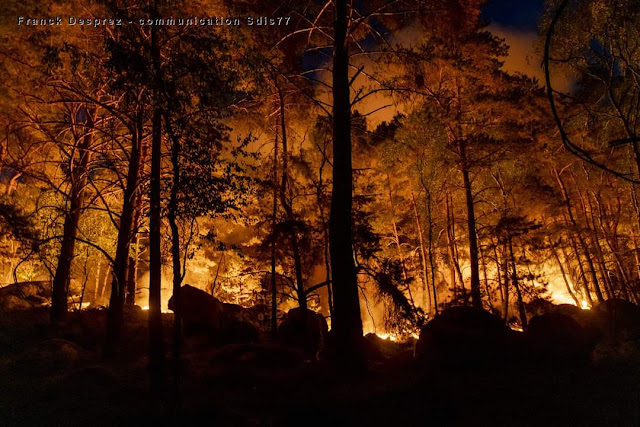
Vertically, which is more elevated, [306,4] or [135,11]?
[306,4]

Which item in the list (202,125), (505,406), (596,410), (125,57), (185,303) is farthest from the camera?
(185,303)

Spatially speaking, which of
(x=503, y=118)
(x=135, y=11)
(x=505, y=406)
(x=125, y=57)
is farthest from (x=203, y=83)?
(x=503, y=118)

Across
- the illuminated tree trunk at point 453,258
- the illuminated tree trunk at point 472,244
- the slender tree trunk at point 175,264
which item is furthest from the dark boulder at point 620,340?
the slender tree trunk at point 175,264

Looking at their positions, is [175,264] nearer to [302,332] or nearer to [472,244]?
[302,332]

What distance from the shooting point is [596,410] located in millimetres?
4922

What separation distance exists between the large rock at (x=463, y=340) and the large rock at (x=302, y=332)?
394 centimetres

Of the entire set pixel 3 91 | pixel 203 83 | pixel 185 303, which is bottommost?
pixel 185 303

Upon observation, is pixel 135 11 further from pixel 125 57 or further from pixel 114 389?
pixel 114 389

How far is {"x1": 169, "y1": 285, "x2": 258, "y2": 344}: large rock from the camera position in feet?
37.2

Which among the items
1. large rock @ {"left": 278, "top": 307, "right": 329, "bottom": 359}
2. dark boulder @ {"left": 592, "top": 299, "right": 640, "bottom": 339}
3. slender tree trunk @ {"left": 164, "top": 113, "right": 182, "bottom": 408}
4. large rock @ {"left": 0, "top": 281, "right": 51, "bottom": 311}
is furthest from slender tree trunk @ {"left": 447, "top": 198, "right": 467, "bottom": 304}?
large rock @ {"left": 0, "top": 281, "right": 51, "bottom": 311}

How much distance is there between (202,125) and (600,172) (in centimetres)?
1955

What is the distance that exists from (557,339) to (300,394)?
6.31m

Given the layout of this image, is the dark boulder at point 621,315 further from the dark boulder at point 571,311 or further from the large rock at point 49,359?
the large rock at point 49,359

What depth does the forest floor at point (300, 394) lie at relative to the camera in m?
5.25
